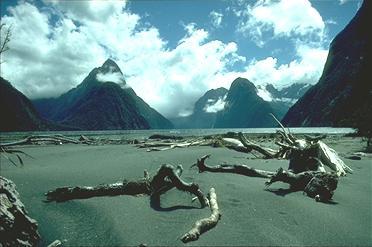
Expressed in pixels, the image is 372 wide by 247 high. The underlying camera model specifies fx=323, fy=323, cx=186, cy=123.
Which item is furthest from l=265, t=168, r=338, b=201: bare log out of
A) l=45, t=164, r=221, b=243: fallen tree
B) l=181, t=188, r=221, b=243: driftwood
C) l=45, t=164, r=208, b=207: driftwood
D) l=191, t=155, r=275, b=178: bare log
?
l=181, t=188, r=221, b=243: driftwood

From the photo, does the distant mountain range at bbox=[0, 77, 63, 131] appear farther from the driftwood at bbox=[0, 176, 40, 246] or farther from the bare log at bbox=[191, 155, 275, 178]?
the driftwood at bbox=[0, 176, 40, 246]

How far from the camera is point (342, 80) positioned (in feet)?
464

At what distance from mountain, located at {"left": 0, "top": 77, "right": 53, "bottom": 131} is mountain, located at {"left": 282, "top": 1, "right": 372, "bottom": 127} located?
148 metres

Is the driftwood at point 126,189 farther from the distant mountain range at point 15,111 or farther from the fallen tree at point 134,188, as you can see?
the distant mountain range at point 15,111

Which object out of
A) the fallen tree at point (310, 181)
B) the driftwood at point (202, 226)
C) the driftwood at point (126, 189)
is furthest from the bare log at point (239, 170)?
the driftwood at point (202, 226)

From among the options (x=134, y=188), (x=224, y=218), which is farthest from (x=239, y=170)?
(x=224, y=218)

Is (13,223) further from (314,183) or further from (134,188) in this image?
(314,183)

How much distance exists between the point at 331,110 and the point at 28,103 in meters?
168

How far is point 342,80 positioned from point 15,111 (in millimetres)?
164984

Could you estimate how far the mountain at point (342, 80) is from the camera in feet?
374

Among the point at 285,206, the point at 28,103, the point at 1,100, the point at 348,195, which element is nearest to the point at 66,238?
the point at 285,206

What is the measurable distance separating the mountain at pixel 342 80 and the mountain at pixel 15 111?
14750 cm

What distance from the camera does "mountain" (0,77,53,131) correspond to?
161375 millimetres

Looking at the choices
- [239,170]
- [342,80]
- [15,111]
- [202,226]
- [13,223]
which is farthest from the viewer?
[15,111]
